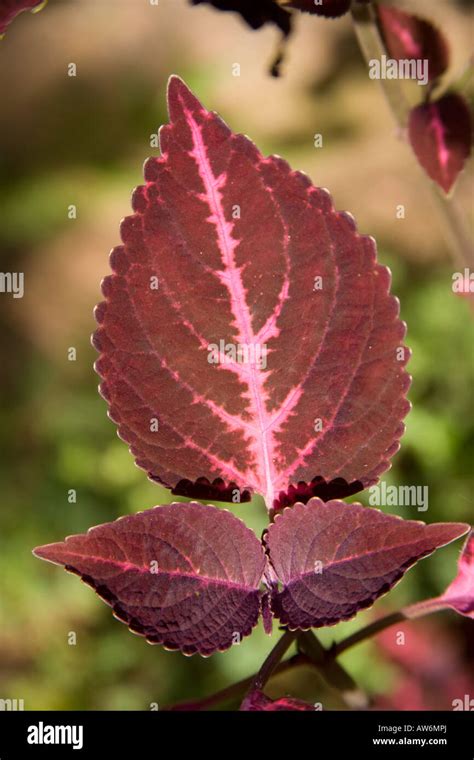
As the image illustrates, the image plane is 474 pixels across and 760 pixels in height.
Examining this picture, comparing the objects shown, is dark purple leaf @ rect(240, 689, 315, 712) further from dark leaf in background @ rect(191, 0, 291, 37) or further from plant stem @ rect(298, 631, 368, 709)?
dark leaf in background @ rect(191, 0, 291, 37)

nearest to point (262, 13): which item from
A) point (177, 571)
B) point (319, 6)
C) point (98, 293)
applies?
point (319, 6)

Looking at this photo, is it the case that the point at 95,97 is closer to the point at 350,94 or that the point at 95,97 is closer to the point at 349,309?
the point at 350,94

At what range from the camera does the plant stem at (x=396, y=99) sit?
0.49 metres

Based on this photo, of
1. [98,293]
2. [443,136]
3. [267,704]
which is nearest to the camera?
[267,704]

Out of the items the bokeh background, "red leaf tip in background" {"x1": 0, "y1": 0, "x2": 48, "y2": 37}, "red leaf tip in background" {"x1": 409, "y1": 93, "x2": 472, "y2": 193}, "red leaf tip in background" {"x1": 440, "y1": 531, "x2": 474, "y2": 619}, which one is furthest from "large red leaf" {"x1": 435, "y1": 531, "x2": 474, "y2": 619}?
the bokeh background

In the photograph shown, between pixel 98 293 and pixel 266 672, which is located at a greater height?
pixel 98 293

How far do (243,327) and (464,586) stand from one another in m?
0.16

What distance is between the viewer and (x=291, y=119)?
1.54m

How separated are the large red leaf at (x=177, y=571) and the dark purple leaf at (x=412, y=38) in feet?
0.95

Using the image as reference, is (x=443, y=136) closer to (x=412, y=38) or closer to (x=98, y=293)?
(x=412, y=38)

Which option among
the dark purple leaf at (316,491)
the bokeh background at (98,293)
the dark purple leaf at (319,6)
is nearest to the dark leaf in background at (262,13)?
the dark purple leaf at (319,6)

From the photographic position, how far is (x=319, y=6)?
0.40 m

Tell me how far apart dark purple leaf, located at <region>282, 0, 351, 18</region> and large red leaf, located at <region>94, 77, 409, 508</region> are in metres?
0.09
